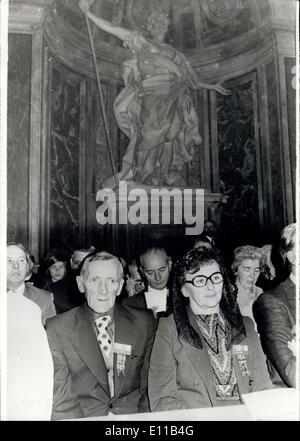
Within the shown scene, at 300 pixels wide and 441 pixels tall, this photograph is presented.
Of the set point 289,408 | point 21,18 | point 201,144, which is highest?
point 21,18

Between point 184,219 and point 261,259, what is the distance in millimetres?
691

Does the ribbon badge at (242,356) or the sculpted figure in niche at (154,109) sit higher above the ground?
the sculpted figure in niche at (154,109)

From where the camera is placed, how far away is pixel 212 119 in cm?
528

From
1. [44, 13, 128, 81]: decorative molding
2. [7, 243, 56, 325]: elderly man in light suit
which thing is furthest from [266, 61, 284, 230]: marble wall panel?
[7, 243, 56, 325]: elderly man in light suit

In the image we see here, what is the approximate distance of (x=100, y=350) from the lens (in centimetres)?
371

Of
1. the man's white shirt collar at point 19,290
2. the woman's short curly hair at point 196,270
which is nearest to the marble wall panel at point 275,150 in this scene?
the woman's short curly hair at point 196,270

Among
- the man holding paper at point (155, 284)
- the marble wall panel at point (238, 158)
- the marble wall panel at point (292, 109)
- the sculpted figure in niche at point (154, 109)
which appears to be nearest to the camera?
the man holding paper at point (155, 284)

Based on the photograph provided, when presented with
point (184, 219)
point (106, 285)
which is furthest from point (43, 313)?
point (184, 219)

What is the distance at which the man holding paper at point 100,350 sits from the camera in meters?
3.62

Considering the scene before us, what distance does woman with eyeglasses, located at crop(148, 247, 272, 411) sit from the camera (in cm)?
369

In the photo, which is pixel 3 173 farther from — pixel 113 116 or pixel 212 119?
pixel 212 119

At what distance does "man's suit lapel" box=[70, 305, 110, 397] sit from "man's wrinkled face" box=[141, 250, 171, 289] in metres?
0.64

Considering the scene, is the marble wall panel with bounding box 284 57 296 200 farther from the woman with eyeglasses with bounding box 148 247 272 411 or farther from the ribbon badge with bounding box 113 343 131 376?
the ribbon badge with bounding box 113 343 131 376

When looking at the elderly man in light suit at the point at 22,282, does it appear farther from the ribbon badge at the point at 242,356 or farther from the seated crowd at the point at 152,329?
the ribbon badge at the point at 242,356
